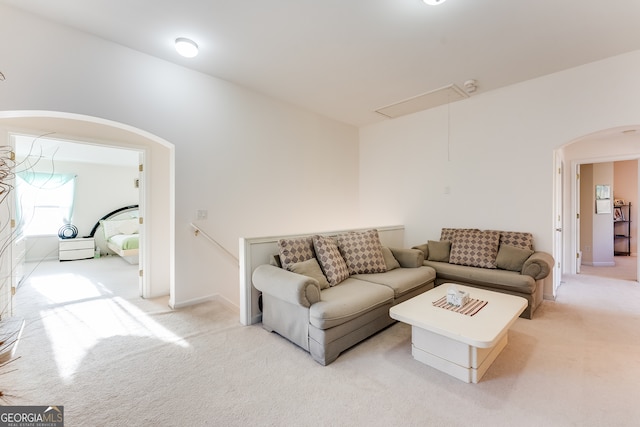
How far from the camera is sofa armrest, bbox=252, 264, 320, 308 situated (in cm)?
219

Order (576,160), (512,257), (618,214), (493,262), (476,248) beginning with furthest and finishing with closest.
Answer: (618,214) < (576,160) < (476,248) < (493,262) < (512,257)

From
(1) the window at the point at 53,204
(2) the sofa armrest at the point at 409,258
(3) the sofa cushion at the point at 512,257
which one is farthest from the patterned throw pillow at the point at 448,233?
(1) the window at the point at 53,204

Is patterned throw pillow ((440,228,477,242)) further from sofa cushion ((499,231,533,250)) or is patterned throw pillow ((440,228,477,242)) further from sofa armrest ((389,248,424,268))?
sofa armrest ((389,248,424,268))

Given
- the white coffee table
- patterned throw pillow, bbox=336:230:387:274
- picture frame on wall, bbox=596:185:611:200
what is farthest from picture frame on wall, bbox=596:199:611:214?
patterned throw pillow, bbox=336:230:387:274

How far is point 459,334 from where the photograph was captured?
180 centimetres

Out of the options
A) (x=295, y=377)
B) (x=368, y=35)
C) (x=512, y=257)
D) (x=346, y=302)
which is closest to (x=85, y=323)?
(x=295, y=377)

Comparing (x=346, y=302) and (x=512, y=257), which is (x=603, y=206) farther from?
(x=346, y=302)

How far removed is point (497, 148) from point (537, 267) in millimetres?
1694

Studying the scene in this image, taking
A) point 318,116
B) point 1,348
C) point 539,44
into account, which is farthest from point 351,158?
point 1,348

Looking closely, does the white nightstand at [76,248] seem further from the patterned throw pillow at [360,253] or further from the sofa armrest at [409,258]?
the sofa armrest at [409,258]

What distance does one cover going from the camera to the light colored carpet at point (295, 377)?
162cm

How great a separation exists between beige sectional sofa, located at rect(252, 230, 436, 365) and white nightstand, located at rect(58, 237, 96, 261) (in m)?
6.08

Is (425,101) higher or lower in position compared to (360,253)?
higher

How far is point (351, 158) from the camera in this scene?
5359mm
